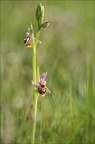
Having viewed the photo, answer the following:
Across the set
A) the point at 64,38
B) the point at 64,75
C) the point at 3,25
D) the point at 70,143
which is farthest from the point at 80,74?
the point at 3,25

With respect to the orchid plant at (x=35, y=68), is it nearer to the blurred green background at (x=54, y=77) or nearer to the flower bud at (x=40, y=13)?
the flower bud at (x=40, y=13)

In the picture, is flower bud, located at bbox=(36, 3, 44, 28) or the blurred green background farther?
the blurred green background

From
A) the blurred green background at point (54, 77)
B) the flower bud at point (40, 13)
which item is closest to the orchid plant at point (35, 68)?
the flower bud at point (40, 13)

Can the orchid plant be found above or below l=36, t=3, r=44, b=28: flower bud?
below

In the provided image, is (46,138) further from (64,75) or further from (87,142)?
(64,75)

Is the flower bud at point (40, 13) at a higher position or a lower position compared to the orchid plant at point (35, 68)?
higher

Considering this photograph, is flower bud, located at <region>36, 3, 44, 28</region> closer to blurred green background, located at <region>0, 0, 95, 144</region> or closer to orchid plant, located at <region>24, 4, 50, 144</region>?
orchid plant, located at <region>24, 4, 50, 144</region>

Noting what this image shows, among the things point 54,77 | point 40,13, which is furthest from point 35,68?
point 54,77

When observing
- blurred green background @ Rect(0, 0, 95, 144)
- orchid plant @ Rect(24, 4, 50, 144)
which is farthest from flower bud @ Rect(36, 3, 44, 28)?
blurred green background @ Rect(0, 0, 95, 144)

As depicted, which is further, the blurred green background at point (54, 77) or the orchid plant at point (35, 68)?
the blurred green background at point (54, 77)
